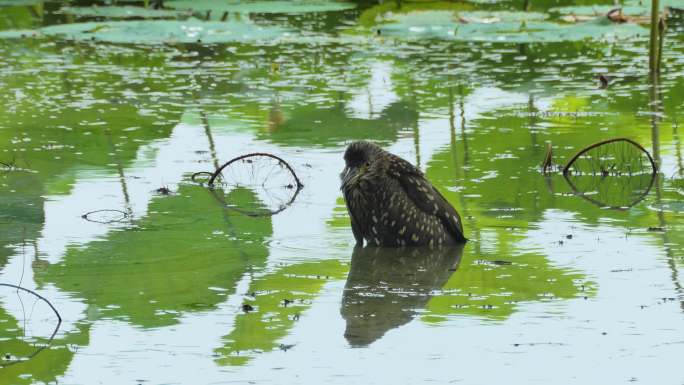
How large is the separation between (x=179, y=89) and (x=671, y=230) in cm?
580

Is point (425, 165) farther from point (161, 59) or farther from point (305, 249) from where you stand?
point (161, 59)

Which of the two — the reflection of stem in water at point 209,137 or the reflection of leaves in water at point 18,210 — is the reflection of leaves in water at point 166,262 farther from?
the reflection of stem in water at point 209,137

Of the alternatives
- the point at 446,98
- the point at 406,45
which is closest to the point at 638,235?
the point at 446,98

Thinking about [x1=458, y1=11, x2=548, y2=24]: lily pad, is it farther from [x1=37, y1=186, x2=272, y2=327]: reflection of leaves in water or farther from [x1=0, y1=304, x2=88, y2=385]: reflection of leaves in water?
[x1=0, y1=304, x2=88, y2=385]: reflection of leaves in water

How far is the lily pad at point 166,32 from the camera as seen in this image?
47.3 feet

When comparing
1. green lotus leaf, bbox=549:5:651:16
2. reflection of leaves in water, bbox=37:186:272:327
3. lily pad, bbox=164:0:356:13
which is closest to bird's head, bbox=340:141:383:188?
reflection of leaves in water, bbox=37:186:272:327

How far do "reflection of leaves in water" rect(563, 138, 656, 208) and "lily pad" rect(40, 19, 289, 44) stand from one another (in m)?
6.28

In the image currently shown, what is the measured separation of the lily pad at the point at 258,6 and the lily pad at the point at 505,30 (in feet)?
5.02

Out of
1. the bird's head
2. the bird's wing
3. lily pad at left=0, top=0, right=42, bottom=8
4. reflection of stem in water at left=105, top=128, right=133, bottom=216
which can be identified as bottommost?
reflection of stem in water at left=105, top=128, right=133, bottom=216

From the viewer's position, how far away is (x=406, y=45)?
14.3 m

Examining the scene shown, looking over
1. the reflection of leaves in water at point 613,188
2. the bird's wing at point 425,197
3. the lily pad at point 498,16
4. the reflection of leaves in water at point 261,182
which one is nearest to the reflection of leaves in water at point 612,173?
the reflection of leaves in water at point 613,188

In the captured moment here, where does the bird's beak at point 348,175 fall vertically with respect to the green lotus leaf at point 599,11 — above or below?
above

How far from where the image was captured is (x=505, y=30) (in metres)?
14.3

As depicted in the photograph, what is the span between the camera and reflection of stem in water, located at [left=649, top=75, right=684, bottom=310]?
602 centimetres
